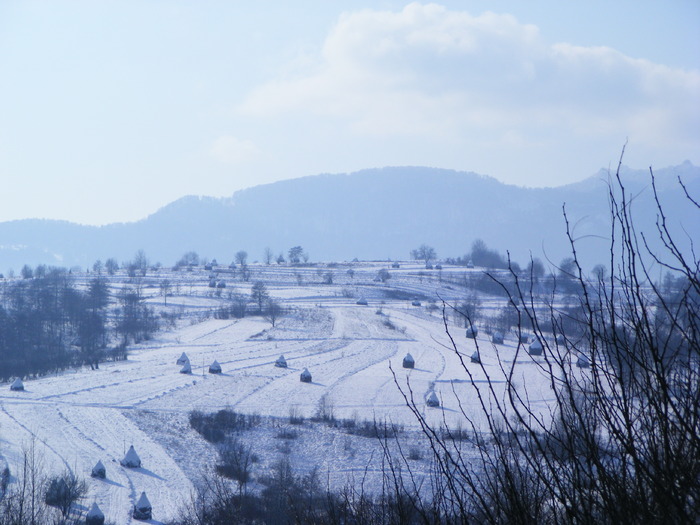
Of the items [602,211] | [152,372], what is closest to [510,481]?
[152,372]

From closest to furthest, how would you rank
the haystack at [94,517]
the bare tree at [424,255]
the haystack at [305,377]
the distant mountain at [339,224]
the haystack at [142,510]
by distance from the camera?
the haystack at [94,517], the haystack at [142,510], the haystack at [305,377], the bare tree at [424,255], the distant mountain at [339,224]

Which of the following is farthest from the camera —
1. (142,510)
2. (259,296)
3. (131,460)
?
(259,296)

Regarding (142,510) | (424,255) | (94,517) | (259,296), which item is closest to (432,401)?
(142,510)

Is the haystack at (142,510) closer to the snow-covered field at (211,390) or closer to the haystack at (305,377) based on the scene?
the snow-covered field at (211,390)

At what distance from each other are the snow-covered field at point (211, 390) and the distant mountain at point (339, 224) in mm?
86946

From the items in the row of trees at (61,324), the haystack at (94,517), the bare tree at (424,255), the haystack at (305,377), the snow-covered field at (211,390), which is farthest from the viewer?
the bare tree at (424,255)

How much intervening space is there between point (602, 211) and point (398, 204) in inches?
2710

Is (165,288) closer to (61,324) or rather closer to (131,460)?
(61,324)

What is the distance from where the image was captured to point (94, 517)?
39.1 ft

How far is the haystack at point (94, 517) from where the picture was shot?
466 inches

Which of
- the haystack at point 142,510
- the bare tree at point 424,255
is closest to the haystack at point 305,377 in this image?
the haystack at point 142,510

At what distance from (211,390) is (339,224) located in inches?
5961

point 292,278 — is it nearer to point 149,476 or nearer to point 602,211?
point 149,476

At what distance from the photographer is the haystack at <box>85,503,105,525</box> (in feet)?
38.9
